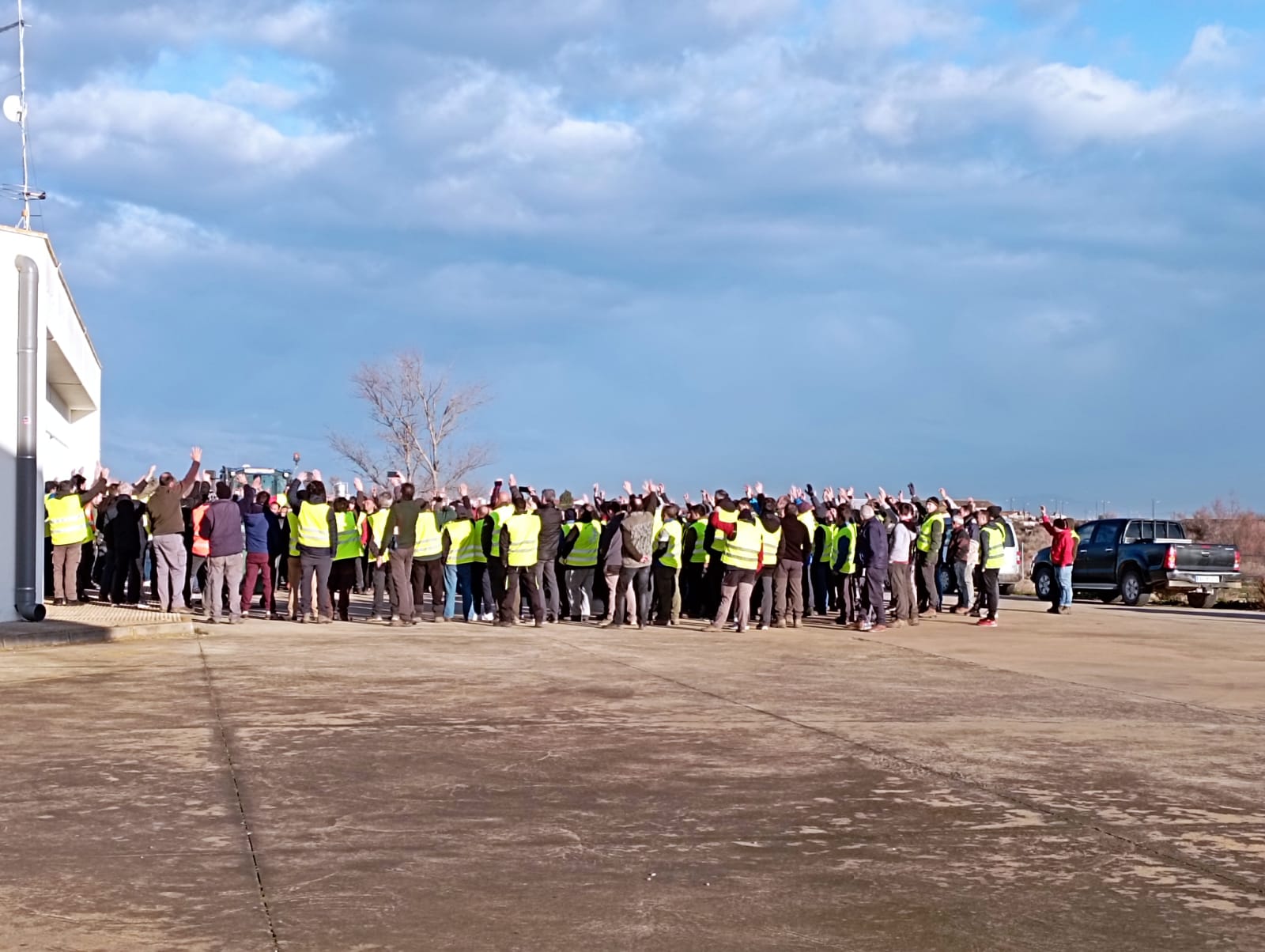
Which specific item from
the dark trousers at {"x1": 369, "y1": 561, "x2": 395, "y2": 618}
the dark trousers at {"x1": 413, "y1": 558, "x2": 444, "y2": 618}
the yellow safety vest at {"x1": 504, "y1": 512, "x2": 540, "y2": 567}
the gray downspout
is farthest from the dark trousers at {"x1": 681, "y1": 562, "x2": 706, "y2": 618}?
the gray downspout

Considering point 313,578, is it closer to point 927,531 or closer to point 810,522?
point 810,522

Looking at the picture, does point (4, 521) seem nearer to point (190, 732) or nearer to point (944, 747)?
point (190, 732)

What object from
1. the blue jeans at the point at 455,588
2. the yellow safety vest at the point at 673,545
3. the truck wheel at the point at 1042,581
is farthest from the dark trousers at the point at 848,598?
the truck wheel at the point at 1042,581

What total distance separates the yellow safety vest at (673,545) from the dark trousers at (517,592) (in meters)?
1.84

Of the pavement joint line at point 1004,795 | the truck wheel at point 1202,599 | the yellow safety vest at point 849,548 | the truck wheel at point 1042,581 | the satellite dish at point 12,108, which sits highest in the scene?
the satellite dish at point 12,108

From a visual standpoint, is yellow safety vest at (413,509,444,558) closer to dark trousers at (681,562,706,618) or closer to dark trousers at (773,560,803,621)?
dark trousers at (681,562,706,618)

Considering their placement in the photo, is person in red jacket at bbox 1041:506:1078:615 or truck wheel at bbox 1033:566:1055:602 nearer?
person in red jacket at bbox 1041:506:1078:615

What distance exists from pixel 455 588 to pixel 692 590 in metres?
3.81

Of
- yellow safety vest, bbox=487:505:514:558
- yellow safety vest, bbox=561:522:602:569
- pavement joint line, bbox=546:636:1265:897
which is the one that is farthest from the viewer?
yellow safety vest, bbox=561:522:602:569

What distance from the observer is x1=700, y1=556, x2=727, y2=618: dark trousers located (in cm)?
2278

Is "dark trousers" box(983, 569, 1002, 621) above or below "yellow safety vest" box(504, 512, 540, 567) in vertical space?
below

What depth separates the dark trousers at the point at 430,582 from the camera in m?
21.2

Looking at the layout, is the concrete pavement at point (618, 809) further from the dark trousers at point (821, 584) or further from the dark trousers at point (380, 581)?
the dark trousers at point (821, 584)

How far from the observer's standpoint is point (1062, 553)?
79.8 feet
